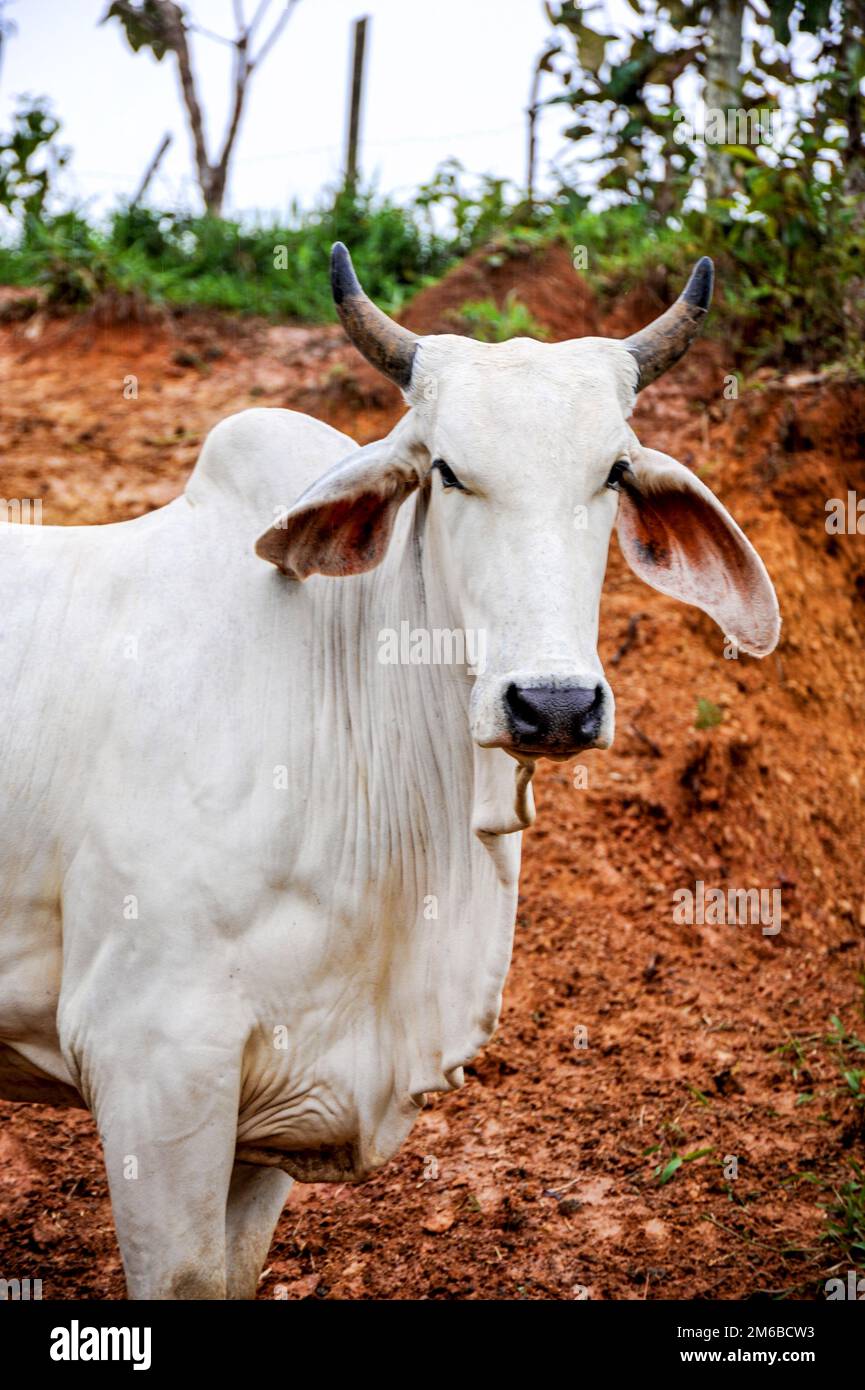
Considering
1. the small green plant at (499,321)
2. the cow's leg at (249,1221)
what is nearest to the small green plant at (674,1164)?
the cow's leg at (249,1221)

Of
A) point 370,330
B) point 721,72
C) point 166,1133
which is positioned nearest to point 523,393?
point 370,330

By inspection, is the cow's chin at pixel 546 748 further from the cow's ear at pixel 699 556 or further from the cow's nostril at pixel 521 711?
the cow's ear at pixel 699 556

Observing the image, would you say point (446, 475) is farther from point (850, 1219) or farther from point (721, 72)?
point (721, 72)

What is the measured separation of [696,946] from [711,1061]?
1.66ft

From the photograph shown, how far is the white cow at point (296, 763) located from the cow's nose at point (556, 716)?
0.14m

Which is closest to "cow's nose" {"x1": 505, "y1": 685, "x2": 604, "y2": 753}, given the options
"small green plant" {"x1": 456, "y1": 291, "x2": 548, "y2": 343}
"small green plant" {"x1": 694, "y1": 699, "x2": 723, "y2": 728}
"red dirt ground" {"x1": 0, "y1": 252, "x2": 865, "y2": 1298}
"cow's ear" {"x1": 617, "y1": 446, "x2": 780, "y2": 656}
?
"cow's ear" {"x1": 617, "y1": 446, "x2": 780, "y2": 656}

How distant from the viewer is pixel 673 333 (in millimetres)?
2436

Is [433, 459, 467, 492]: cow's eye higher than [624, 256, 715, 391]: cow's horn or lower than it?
lower

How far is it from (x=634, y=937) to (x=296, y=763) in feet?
7.43

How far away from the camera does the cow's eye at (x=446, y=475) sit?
223cm

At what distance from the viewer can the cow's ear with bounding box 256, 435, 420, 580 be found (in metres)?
2.34

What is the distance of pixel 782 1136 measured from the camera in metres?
3.68

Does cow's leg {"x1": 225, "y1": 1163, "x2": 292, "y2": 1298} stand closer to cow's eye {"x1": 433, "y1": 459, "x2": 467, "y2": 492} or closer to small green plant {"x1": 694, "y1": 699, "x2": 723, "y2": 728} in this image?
cow's eye {"x1": 433, "y1": 459, "x2": 467, "y2": 492}
